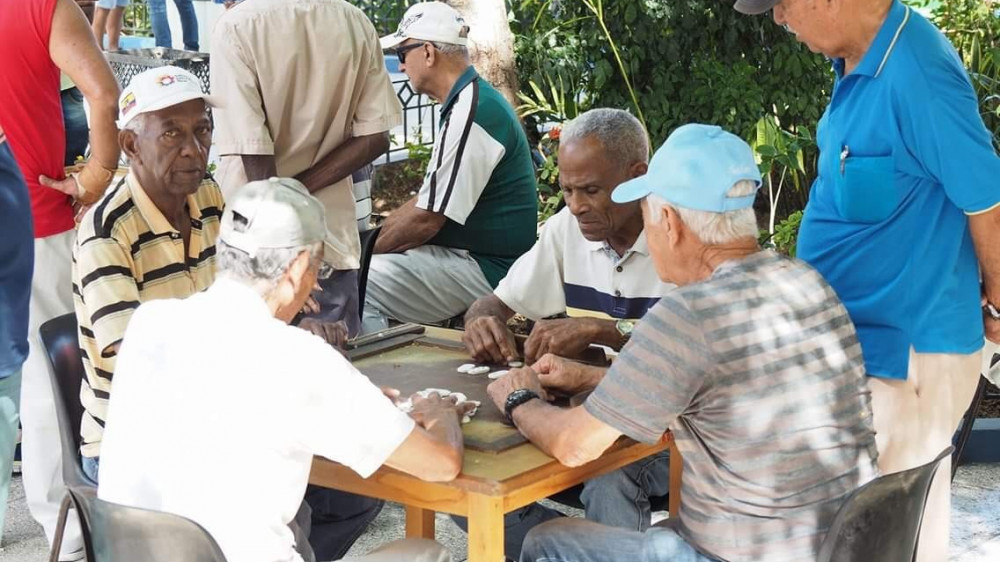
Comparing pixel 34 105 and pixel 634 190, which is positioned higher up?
pixel 634 190

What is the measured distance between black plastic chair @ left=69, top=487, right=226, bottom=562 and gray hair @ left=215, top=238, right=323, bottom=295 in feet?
1.53

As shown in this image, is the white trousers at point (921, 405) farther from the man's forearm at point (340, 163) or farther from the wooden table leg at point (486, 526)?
the man's forearm at point (340, 163)

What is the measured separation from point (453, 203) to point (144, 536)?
2.81 meters

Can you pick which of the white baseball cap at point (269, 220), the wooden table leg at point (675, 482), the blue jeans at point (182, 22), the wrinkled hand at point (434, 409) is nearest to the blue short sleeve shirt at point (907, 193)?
the wooden table leg at point (675, 482)

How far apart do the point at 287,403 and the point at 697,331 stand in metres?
0.81

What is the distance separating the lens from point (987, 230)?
3082 millimetres

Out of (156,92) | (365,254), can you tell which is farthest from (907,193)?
(365,254)

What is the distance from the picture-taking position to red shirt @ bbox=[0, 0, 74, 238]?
3.97 metres

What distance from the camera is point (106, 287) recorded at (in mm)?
3146

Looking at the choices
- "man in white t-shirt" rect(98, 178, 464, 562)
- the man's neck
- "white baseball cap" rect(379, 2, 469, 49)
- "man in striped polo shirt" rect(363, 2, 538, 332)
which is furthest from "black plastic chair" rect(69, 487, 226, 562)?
"white baseball cap" rect(379, 2, 469, 49)

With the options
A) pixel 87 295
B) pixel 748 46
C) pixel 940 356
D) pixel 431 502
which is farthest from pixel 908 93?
pixel 748 46

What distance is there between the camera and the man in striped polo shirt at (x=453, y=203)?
500 cm

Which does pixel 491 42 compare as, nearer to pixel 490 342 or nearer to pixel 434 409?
pixel 490 342

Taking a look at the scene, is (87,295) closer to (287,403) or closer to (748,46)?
(287,403)
